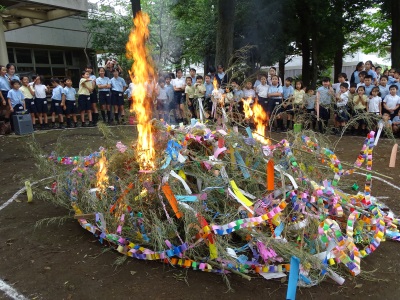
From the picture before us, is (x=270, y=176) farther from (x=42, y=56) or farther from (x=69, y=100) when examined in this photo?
(x=42, y=56)

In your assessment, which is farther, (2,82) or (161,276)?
(2,82)

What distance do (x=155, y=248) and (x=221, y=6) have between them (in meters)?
11.8

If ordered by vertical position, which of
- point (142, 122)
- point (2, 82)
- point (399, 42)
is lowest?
point (142, 122)

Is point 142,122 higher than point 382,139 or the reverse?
higher

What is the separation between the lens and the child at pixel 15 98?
10.5m

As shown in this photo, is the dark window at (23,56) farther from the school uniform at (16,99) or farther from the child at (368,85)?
the child at (368,85)

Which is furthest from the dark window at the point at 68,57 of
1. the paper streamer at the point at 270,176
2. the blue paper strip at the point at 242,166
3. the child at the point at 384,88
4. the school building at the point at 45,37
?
the paper streamer at the point at 270,176

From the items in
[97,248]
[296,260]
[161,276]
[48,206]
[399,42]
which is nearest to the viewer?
[296,260]

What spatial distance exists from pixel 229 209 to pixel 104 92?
901 cm

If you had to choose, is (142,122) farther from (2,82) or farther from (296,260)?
(2,82)

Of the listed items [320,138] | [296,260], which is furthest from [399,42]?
[296,260]

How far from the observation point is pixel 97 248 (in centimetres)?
404

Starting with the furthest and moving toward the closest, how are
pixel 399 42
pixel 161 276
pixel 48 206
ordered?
pixel 399 42
pixel 48 206
pixel 161 276

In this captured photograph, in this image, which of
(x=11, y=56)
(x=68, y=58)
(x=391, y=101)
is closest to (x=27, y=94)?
(x=391, y=101)
